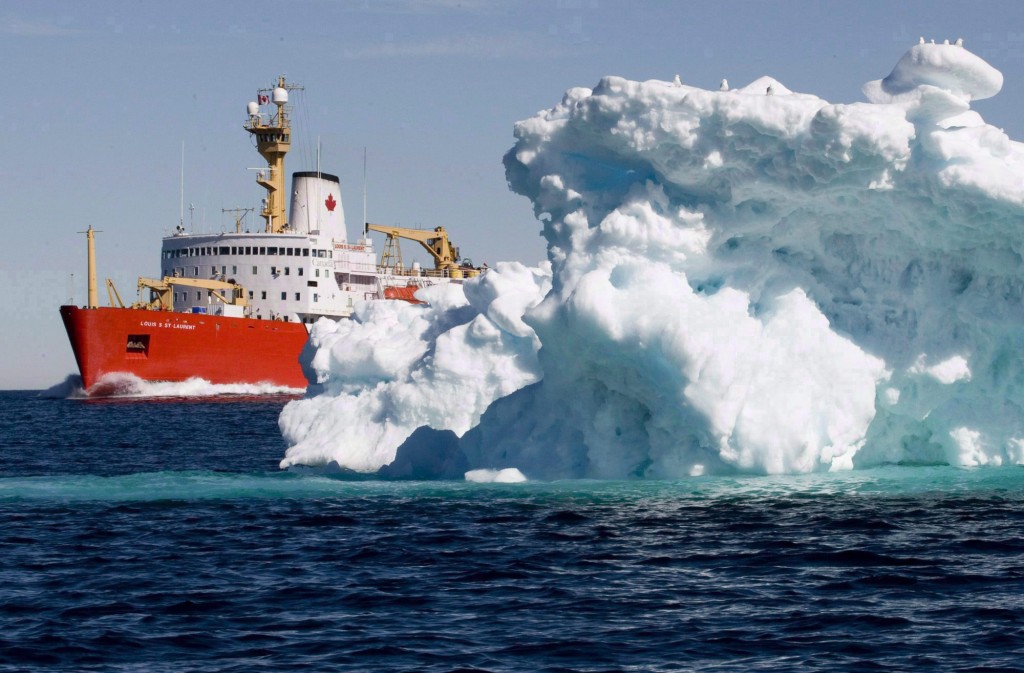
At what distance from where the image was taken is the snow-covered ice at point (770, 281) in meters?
18.3

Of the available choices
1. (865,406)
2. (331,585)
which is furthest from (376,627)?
(865,406)

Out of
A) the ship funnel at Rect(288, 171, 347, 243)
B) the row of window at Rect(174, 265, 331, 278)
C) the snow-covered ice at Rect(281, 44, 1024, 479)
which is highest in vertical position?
the ship funnel at Rect(288, 171, 347, 243)

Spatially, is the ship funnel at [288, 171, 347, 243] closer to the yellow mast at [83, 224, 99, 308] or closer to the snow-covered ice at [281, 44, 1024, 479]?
the yellow mast at [83, 224, 99, 308]

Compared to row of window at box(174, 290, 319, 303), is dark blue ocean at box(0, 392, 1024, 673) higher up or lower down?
lower down

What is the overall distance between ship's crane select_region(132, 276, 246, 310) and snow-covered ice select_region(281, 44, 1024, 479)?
50517 mm

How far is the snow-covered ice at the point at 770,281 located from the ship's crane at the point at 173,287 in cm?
5052

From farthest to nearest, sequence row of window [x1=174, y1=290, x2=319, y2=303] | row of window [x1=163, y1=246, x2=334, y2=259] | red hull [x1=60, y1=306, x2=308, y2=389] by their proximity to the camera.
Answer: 1. row of window [x1=163, y1=246, x2=334, y2=259]
2. row of window [x1=174, y1=290, x2=319, y2=303]
3. red hull [x1=60, y1=306, x2=308, y2=389]

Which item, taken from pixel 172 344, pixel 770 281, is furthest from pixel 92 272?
pixel 770 281

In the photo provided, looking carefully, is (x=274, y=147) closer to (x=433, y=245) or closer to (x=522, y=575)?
(x=433, y=245)

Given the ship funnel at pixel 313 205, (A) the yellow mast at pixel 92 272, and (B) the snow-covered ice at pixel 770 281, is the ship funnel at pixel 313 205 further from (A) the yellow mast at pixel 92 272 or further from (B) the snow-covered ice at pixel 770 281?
(B) the snow-covered ice at pixel 770 281

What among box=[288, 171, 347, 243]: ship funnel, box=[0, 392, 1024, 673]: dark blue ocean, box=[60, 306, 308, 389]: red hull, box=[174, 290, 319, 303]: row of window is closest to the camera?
box=[0, 392, 1024, 673]: dark blue ocean

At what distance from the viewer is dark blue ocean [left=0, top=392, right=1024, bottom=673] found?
10703 millimetres

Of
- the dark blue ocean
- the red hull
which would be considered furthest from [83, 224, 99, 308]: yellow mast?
the dark blue ocean

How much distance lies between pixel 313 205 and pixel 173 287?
370 inches
